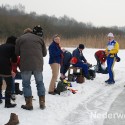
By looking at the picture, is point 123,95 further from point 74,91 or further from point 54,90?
point 54,90

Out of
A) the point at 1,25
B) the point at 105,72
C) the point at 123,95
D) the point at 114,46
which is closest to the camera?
the point at 123,95

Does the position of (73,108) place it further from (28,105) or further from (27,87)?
(27,87)

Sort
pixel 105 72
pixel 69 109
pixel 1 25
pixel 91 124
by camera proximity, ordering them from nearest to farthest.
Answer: pixel 91 124
pixel 69 109
pixel 105 72
pixel 1 25

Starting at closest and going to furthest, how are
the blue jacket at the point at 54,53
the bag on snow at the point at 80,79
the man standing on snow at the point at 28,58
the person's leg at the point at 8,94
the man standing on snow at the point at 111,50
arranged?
the man standing on snow at the point at 28,58
the person's leg at the point at 8,94
the blue jacket at the point at 54,53
the bag on snow at the point at 80,79
the man standing on snow at the point at 111,50

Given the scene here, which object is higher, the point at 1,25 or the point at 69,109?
the point at 1,25

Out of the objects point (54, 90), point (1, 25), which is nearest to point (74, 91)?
point (54, 90)

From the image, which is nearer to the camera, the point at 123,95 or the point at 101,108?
the point at 101,108

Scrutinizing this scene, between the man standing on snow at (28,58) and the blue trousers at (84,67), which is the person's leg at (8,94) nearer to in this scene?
the man standing on snow at (28,58)

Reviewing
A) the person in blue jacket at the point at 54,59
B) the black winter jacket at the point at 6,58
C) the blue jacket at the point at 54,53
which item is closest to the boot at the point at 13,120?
the black winter jacket at the point at 6,58

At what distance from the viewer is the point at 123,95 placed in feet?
32.0

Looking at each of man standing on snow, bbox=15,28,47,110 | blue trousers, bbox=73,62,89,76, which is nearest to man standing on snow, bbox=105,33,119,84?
blue trousers, bbox=73,62,89,76

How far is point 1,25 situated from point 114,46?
1048 inches

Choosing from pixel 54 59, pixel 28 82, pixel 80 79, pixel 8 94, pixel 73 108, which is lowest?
pixel 73 108

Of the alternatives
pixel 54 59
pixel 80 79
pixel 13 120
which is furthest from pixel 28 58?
pixel 80 79
